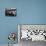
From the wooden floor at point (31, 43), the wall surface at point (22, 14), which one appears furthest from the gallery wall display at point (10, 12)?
the wooden floor at point (31, 43)

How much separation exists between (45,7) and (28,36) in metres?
0.74

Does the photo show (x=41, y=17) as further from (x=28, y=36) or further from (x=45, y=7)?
(x=28, y=36)

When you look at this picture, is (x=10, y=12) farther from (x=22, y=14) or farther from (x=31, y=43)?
(x=31, y=43)

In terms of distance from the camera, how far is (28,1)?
2891 mm

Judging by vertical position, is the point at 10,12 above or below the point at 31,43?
above

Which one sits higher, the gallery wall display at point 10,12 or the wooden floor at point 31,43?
the gallery wall display at point 10,12

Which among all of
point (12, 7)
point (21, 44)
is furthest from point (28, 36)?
point (12, 7)

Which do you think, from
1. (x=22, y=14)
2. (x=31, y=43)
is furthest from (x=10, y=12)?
(x=31, y=43)

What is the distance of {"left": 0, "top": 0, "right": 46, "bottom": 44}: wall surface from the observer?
2.88 meters

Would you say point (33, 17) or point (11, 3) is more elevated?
point (11, 3)

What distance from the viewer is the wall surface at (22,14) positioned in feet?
9.44

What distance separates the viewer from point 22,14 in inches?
114

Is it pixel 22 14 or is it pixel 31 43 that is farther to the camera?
pixel 22 14

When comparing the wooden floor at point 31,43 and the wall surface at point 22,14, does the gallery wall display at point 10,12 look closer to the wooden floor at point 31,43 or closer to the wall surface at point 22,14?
the wall surface at point 22,14
